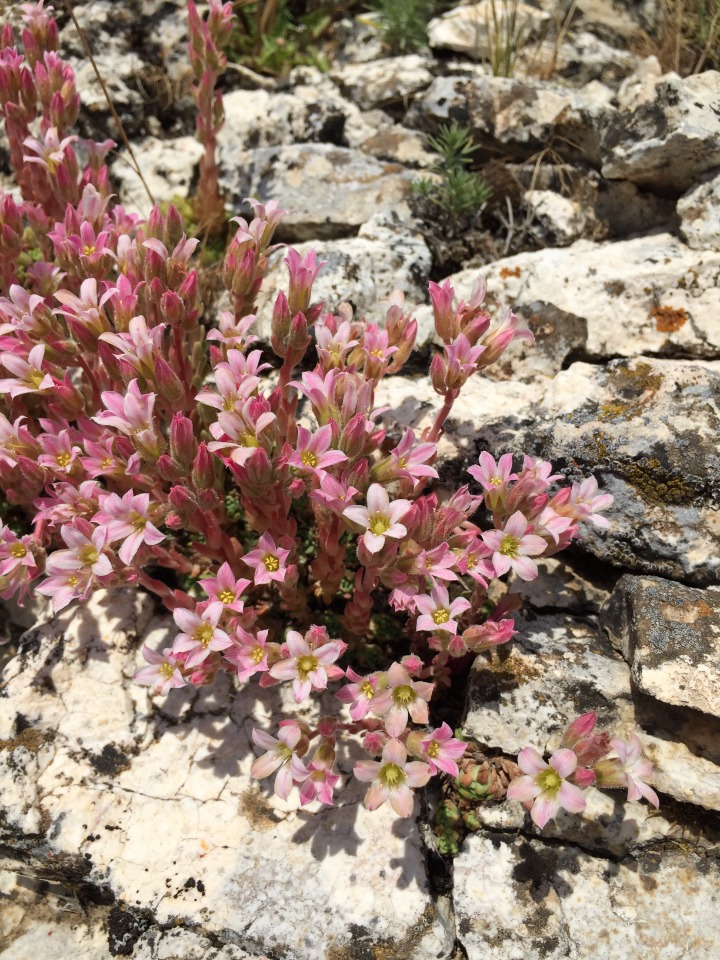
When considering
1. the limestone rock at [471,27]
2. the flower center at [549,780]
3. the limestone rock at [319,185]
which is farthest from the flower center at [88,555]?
the limestone rock at [471,27]

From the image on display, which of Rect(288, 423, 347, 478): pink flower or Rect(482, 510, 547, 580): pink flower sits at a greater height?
Rect(288, 423, 347, 478): pink flower

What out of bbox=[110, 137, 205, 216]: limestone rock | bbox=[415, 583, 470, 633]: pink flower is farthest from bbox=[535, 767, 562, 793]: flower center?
bbox=[110, 137, 205, 216]: limestone rock

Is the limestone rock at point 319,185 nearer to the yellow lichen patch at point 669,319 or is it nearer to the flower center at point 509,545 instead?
the yellow lichen patch at point 669,319

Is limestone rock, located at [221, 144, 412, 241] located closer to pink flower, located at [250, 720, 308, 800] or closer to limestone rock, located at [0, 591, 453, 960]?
limestone rock, located at [0, 591, 453, 960]

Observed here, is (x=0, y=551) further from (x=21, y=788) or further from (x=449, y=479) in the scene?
(x=449, y=479)

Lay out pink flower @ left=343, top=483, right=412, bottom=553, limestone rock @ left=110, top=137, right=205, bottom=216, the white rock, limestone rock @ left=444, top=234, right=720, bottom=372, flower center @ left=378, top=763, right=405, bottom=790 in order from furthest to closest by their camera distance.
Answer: limestone rock @ left=110, top=137, right=205, bottom=216 < the white rock < limestone rock @ left=444, top=234, right=720, bottom=372 < flower center @ left=378, top=763, right=405, bottom=790 < pink flower @ left=343, top=483, right=412, bottom=553
